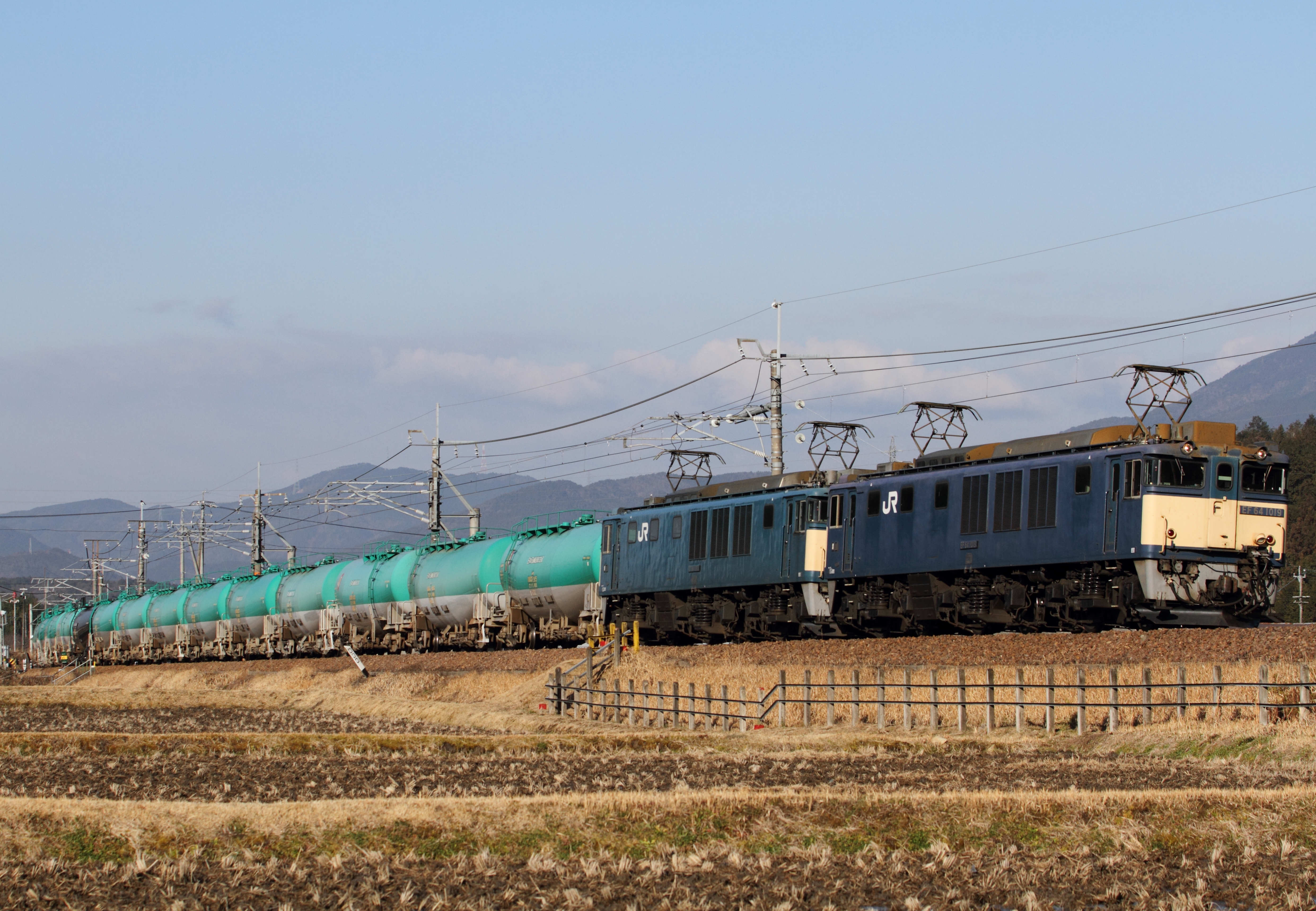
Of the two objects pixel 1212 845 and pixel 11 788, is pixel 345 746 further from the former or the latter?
pixel 1212 845

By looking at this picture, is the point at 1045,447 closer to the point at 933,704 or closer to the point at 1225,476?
the point at 1225,476

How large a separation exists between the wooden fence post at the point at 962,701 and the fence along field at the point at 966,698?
4cm

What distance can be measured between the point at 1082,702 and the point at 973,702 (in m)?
2.75

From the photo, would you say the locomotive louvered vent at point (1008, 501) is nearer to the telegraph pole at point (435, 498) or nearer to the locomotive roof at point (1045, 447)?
the locomotive roof at point (1045, 447)

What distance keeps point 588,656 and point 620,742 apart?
11672 millimetres

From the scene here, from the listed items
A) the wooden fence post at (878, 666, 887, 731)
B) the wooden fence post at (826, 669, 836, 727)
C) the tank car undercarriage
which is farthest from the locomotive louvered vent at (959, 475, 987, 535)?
the wooden fence post at (826, 669, 836, 727)

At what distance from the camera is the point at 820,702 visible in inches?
1417

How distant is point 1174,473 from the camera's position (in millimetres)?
34906

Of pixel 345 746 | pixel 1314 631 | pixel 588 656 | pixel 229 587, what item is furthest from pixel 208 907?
pixel 229 587

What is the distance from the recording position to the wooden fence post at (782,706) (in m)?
36.4

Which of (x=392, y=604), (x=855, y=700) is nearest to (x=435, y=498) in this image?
(x=392, y=604)

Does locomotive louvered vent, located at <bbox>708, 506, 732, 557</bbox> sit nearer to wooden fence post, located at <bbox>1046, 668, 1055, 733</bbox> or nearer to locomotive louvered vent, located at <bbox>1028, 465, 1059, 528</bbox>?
locomotive louvered vent, located at <bbox>1028, 465, 1059, 528</bbox>

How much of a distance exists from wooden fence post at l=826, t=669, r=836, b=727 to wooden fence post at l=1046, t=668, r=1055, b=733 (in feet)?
18.0

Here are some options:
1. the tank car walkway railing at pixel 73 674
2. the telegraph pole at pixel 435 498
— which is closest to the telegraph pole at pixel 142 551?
the tank car walkway railing at pixel 73 674
